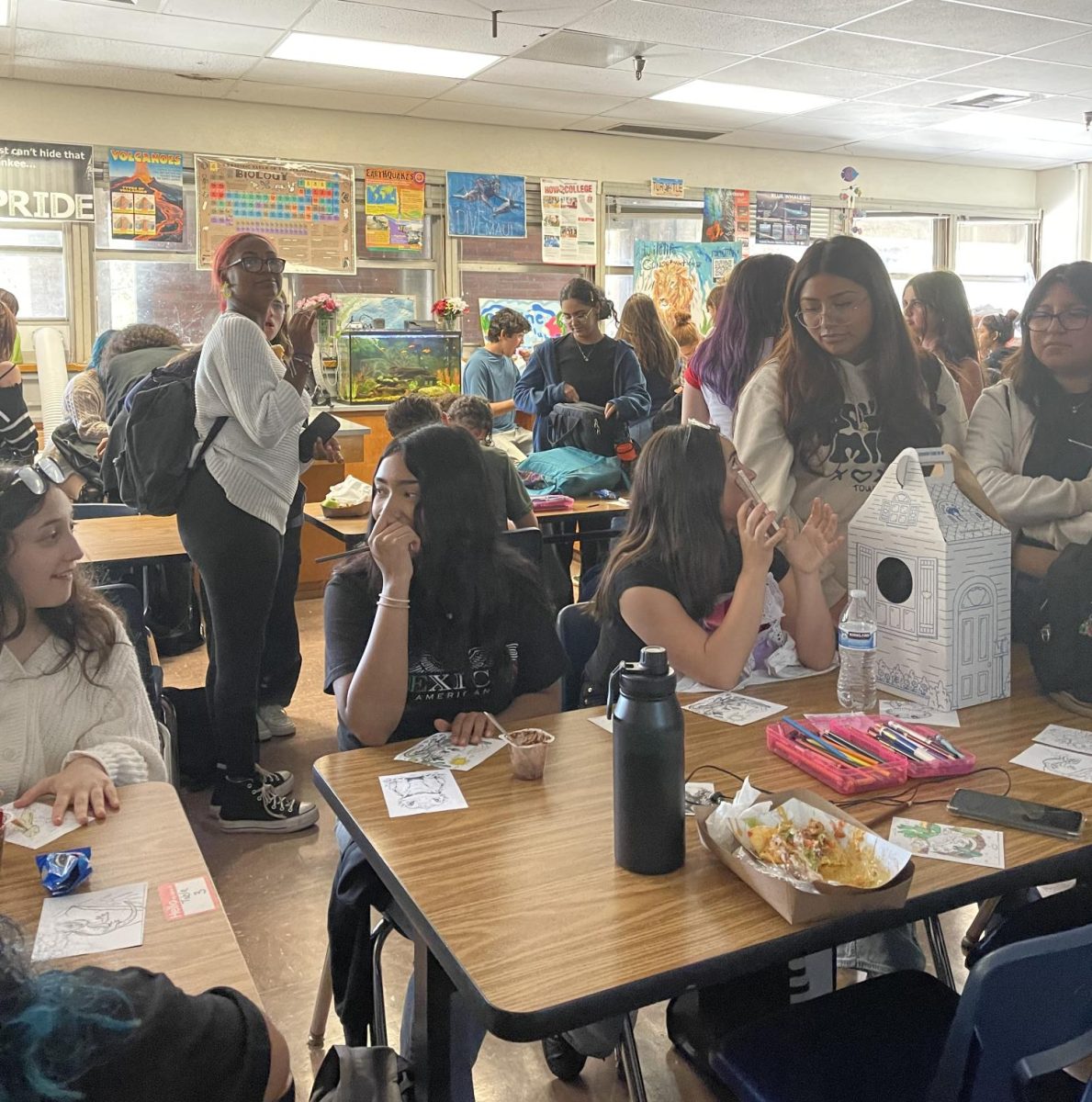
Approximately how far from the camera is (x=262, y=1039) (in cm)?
91

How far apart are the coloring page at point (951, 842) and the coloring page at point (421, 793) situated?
56cm

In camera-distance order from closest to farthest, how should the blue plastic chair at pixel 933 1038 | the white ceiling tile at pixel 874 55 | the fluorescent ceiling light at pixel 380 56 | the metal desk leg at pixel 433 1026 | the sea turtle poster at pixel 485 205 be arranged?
the blue plastic chair at pixel 933 1038
the metal desk leg at pixel 433 1026
the fluorescent ceiling light at pixel 380 56
the white ceiling tile at pixel 874 55
the sea turtle poster at pixel 485 205

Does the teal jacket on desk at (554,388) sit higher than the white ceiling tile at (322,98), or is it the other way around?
the white ceiling tile at (322,98)

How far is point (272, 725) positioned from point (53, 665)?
6.85 feet

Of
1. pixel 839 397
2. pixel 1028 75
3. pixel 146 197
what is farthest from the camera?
pixel 146 197

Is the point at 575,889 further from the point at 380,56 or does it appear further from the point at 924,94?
the point at 924,94

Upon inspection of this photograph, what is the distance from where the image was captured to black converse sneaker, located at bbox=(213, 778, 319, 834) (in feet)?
9.65

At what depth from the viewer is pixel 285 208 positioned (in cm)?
663

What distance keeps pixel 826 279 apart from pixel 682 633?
2.72ft

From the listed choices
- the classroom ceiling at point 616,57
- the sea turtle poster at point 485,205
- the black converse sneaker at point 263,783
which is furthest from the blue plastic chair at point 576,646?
the sea turtle poster at point 485,205

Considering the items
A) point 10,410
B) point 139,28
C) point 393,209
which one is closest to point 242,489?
point 10,410

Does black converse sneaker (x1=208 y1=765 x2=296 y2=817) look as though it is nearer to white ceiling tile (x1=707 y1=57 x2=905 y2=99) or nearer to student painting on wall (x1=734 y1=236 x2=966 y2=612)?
student painting on wall (x1=734 y1=236 x2=966 y2=612)

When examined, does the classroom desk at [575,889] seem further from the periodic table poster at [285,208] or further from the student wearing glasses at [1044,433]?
the periodic table poster at [285,208]

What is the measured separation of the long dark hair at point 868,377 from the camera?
219 cm
